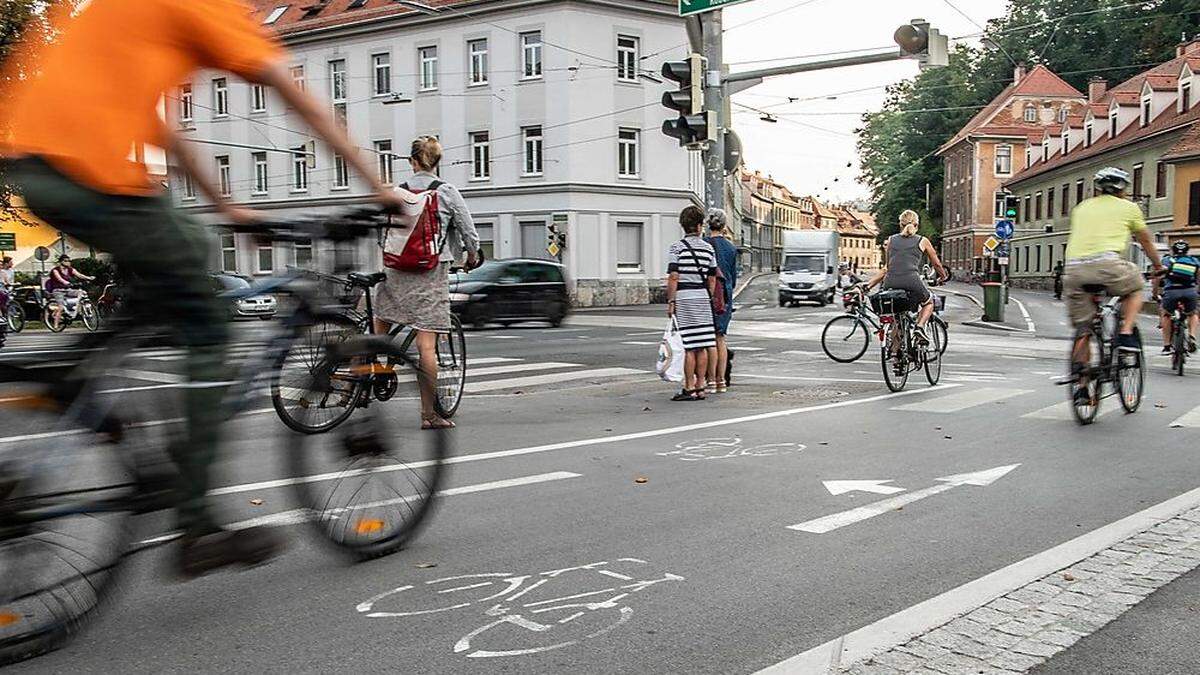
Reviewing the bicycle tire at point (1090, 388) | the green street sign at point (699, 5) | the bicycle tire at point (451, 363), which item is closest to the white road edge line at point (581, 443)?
the bicycle tire at point (451, 363)

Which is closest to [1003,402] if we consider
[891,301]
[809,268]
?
[891,301]

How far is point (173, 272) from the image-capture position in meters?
3.05

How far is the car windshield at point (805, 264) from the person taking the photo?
134 ft

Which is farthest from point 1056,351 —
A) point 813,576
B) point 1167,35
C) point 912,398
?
point 1167,35

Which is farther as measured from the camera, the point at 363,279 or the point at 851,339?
the point at 851,339

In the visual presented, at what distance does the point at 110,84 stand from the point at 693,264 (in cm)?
738

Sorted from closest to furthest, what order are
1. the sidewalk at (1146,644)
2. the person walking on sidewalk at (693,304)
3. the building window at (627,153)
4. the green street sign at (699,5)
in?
the sidewalk at (1146,644)
the person walking on sidewalk at (693,304)
the green street sign at (699,5)
the building window at (627,153)

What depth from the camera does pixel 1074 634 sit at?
3.34m

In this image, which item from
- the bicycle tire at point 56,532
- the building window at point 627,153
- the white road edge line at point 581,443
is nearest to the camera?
the bicycle tire at point 56,532

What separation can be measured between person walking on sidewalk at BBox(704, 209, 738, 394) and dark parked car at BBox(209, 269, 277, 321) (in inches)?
273

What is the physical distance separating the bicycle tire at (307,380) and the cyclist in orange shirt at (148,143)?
1.79 feet

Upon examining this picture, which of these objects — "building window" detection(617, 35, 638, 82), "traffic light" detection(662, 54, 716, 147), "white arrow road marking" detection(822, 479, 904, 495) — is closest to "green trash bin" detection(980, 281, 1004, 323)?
"traffic light" detection(662, 54, 716, 147)

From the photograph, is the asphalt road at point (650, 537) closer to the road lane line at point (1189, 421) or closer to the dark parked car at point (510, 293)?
the road lane line at point (1189, 421)

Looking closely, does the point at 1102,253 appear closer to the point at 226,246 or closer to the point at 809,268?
the point at 226,246
